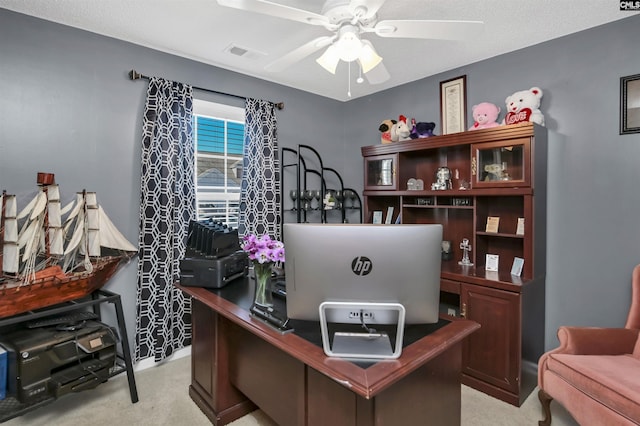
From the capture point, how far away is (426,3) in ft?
6.94

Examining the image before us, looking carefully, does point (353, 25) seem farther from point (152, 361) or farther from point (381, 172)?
point (152, 361)

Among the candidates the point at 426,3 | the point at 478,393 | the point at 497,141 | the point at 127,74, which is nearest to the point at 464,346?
the point at 478,393

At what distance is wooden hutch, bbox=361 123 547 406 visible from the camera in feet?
7.82

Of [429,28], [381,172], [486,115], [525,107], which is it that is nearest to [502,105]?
[486,115]

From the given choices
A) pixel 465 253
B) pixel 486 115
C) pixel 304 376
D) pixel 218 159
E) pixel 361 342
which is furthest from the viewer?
pixel 218 159

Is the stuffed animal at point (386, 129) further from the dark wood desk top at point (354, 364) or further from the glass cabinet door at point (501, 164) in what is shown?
the dark wood desk top at point (354, 364)

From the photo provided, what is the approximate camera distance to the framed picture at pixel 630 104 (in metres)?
2.28

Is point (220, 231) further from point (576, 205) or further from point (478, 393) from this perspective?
point (576, 205)

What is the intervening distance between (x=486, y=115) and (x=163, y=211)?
9.13 feet

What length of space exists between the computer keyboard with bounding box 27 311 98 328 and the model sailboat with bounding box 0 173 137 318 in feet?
0.63

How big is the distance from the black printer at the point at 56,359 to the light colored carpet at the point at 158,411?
0.79 ft

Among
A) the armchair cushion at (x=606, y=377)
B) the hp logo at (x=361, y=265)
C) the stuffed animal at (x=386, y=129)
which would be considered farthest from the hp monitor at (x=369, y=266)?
the stuffed animal at (x=386, y=129)

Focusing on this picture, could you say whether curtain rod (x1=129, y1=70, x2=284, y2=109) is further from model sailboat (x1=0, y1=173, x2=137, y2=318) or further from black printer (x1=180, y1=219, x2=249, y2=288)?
black printer (x1=180, y1=219, x2=249, y2=288)

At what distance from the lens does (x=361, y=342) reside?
1393mm
